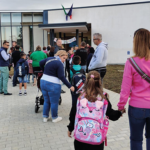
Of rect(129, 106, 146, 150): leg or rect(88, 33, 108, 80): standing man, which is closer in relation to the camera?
rect(129, 106, 146, 150): leg

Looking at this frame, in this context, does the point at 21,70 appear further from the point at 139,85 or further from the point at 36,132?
the point at 139,85

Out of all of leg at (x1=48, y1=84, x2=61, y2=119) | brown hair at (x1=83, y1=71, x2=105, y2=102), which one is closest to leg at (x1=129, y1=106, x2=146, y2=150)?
brown hair at (x1=83, y1=71, x2=105, y2=102)

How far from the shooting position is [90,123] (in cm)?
232

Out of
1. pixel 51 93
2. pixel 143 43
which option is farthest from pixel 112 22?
pixel 143 43

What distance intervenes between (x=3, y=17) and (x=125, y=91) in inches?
1029

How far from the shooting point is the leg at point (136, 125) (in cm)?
246

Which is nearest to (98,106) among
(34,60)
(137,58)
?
(137,58)

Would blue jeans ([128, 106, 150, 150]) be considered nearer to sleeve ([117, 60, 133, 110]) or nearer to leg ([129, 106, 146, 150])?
leg ([129, 106, 146, 150])

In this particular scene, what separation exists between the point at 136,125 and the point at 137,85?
0.50 m

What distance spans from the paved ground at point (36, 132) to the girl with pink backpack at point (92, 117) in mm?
1373

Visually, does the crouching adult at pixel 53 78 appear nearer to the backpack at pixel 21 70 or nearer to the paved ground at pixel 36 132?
the paved ground at pixel 36 132

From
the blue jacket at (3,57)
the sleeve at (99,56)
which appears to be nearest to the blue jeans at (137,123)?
the sleeve at (99,56)

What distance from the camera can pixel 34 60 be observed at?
9141 mm

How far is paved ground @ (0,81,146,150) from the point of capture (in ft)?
12.3
